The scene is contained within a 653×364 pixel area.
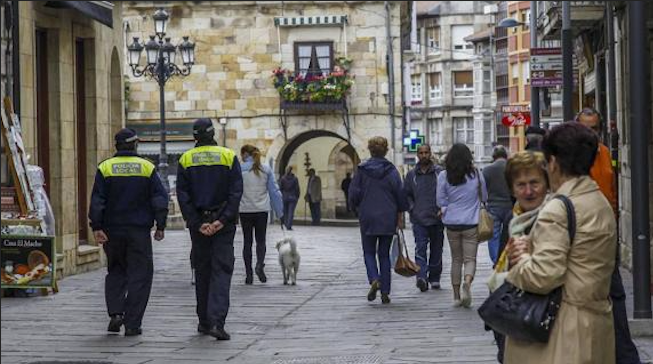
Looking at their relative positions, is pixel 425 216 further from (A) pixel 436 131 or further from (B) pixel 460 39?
(B) pixel 460 39

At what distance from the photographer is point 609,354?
5828mm

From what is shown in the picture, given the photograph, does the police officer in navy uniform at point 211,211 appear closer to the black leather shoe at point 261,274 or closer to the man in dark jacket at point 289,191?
the black leather shoe at point 261,274

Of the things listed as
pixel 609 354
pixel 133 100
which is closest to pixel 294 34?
pixel 133 100

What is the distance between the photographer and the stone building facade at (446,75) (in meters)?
93.0

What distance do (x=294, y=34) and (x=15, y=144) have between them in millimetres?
28419

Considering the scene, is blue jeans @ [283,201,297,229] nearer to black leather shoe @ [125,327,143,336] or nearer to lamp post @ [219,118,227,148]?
lamp post @ [219,118,227,148]

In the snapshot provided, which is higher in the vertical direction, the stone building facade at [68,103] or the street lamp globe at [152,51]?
the street lamp globe at [152,51]

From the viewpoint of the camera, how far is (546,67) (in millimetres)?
24234

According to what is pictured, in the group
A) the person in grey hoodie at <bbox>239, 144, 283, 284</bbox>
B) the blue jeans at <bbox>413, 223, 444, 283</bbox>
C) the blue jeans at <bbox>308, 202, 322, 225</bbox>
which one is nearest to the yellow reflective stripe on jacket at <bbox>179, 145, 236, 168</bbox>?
the blue jeans at <bbox>413, 223, 444, 283</bbox>

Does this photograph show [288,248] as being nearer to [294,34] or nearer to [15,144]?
[15,144]

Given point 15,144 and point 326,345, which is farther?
point 15,144

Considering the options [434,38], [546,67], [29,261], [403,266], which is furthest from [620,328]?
[434,38]

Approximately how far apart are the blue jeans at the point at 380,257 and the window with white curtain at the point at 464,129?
7750cm

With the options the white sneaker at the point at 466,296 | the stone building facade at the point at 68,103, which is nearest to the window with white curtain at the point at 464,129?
the stone building facade at the point at 68,103
